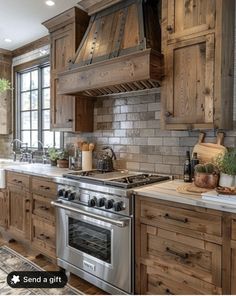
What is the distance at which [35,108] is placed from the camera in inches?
170

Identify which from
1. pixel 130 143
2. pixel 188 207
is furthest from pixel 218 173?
pixel 130 143

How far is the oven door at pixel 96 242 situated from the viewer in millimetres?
2039

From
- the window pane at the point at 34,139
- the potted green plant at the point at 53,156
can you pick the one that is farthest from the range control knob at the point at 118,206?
the window pane at the point at 34,139

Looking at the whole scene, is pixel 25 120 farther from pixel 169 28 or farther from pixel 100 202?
pixel 169 28

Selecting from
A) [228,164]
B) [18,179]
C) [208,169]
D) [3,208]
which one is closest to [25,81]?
[18,179]

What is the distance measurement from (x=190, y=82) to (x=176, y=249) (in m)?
1.24

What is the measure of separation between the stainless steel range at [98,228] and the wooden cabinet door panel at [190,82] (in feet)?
A: 2.07

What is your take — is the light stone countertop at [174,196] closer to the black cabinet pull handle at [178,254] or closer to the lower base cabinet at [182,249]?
the lower base cabinet at [182,249]

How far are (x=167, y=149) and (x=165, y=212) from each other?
0.89 metres

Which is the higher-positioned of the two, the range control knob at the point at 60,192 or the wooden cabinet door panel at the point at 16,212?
the range control knob at the point at 60,192

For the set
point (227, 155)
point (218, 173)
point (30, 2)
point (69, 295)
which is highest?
point (30, 2)

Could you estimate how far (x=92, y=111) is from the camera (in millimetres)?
3279

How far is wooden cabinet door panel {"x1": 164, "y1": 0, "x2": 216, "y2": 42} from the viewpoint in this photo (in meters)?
1.95

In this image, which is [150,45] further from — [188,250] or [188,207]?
[188,250]
